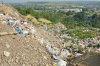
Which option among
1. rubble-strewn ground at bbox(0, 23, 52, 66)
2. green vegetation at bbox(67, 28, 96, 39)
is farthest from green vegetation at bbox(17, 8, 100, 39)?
rubble-strewn ground at bbox(0, 23, 52, 66)

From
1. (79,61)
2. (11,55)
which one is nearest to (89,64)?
(79,61)

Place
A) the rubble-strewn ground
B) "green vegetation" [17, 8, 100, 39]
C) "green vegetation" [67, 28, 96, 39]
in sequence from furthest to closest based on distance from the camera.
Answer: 1. "green vegetation" [17, 8, 100, 39]
2. "green vegetation" [67, 28, 96, 39]
3. the rubble-strewn ground

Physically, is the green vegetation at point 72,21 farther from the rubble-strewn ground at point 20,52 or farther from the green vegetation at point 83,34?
the rubble-strewn ground at point 20,52

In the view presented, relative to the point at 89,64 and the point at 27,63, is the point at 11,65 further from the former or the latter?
the point at 89,64

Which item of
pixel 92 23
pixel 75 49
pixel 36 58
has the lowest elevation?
pixel 92 23

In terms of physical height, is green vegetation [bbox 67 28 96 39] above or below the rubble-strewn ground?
below

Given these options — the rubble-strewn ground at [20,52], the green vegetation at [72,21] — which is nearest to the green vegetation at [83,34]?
the green vegetation at [72,21]

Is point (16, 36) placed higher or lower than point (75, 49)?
higher

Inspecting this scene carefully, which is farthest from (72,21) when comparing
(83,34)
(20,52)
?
(20,52)

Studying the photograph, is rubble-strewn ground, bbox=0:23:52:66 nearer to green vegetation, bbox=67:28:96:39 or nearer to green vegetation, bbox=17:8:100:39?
green vegetation, bbox=17:8:100:39

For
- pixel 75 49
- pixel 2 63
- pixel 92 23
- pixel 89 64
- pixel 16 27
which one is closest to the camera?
pixel 2 63

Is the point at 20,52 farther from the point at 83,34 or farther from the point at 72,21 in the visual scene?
the point at 72,21
